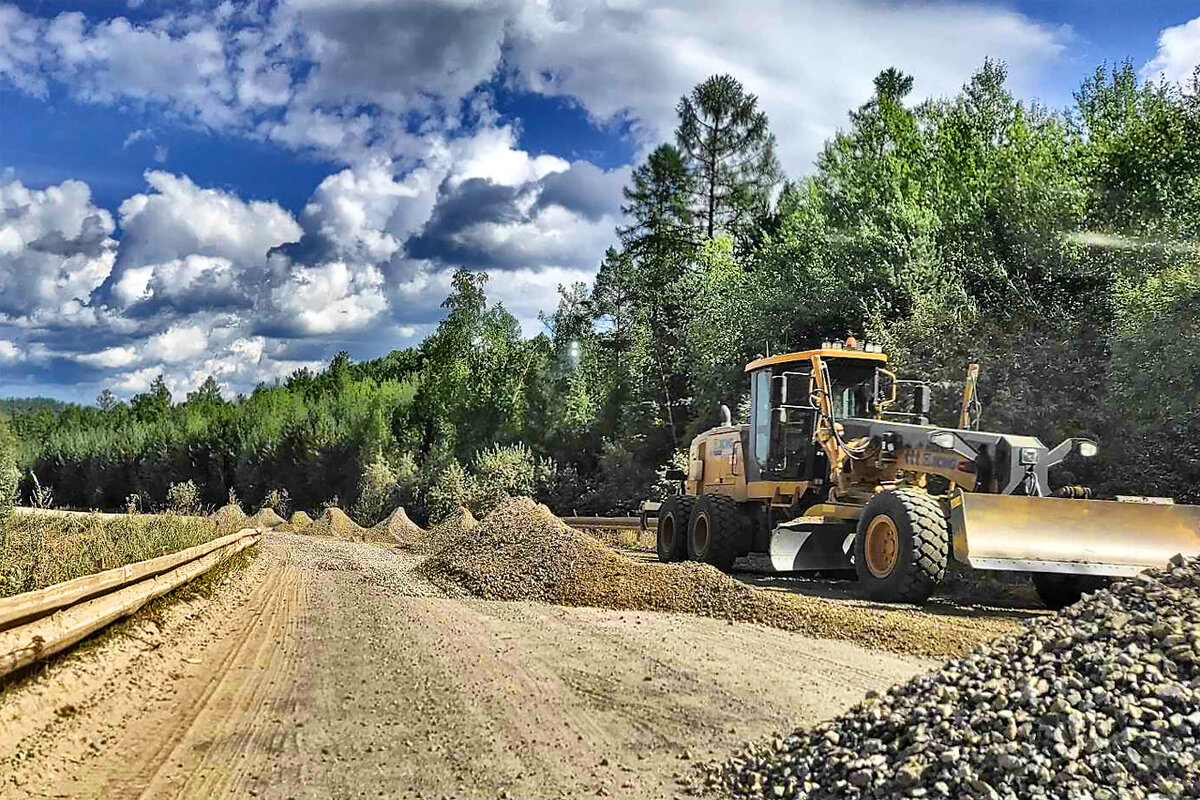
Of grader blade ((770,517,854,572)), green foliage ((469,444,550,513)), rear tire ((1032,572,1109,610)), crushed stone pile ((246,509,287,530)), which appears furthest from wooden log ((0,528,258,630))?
green foliage ((469,444,550,513))

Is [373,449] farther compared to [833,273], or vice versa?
[373,449]

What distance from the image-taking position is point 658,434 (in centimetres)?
4047

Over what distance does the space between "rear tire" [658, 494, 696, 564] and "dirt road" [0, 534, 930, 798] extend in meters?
6.14

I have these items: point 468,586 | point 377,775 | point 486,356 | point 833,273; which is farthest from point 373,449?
point 377,775

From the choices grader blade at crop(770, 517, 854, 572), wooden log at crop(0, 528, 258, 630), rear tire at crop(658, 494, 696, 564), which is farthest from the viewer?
rear tire at crop(658, 494, 696, 564)

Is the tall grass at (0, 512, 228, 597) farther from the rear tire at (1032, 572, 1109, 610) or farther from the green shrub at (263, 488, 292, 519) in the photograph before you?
the green shrub at (263, 488, 292, 519)

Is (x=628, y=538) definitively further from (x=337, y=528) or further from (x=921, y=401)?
(x=337, y=528)

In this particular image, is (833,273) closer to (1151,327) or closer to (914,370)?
(914,370)

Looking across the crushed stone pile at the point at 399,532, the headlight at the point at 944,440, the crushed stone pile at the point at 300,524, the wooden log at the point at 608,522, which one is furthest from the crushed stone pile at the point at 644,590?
the crushed stone pile at the point at 300,524

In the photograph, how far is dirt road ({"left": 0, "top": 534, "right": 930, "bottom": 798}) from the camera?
184 inches

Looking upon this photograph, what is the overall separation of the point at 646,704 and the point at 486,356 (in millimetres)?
48652

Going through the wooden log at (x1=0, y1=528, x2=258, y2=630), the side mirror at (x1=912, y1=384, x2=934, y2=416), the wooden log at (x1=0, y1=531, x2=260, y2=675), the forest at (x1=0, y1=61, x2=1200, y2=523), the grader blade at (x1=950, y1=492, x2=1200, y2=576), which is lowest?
the wooden log at (x1=0, y1=531, x2=260, y2=675)

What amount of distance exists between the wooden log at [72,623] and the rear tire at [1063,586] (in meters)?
9.17

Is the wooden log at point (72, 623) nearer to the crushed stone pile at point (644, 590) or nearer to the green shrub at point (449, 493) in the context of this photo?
the crushed stone pile at point (644, 590)
